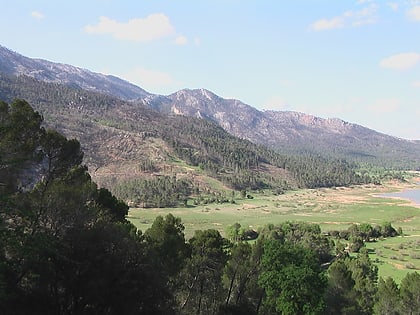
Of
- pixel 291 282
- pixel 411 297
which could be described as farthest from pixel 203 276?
pixel 411 297

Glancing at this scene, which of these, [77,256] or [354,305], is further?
[354,305]

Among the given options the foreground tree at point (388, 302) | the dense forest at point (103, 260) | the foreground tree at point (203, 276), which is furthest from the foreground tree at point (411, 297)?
the foreground tree at point (203, 276)

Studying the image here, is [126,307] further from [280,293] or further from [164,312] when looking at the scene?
[280,293]

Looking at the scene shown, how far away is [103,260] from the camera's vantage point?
75.2 feet

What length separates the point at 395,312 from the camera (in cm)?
4334

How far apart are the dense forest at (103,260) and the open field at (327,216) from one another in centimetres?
4243

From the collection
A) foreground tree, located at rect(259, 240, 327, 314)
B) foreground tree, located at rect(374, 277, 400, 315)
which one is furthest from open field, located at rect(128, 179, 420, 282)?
foreground tree, located at rect(259, 240, 327, 314)

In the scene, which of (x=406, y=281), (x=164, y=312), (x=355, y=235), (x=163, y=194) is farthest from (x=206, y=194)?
(x=164, y=312)

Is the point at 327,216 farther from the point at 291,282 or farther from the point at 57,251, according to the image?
the point at 57,251

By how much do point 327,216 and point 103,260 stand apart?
126 m

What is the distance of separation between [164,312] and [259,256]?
58.7ft

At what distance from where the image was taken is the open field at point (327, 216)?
89.9 m

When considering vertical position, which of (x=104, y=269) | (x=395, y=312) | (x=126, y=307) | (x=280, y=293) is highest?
(x=104, y=269)

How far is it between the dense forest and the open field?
42.4 m
